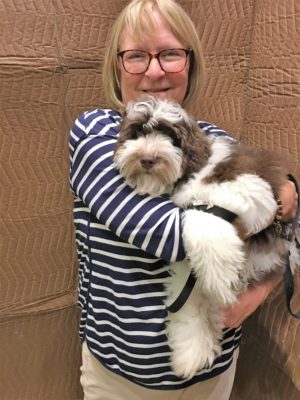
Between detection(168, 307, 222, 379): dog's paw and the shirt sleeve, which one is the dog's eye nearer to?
the shirt sleeve

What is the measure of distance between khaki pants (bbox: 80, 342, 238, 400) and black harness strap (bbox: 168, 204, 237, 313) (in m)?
0.27

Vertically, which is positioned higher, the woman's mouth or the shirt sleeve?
the woman's mouth

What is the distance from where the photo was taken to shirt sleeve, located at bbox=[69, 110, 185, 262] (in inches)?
45.0

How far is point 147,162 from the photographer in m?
1.22

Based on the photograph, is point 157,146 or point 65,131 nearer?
point 157,146

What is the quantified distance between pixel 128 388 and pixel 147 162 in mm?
661

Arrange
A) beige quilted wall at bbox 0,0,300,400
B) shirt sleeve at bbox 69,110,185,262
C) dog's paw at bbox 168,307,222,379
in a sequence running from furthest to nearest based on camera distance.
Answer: beige quilted wall at bbox 0,0,300,400 → dog's paw at bbox 168,307,222,379 → shirt sleeve at bbox 69,110,185,262

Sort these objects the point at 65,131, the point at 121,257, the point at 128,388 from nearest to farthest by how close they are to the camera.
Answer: the point at 121,257
the point at 128,388
the point at 65,131

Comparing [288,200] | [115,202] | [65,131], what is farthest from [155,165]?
[65,131]

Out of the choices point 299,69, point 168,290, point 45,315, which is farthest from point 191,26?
point 45,315

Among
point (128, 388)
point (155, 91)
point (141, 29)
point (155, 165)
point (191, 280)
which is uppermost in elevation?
point (141, 29)

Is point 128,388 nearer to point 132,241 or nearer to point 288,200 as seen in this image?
point 132,241

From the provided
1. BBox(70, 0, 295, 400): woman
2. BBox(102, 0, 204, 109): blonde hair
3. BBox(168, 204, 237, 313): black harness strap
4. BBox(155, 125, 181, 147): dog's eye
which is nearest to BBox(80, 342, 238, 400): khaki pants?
BBox(70, 0, 295, 400): woman

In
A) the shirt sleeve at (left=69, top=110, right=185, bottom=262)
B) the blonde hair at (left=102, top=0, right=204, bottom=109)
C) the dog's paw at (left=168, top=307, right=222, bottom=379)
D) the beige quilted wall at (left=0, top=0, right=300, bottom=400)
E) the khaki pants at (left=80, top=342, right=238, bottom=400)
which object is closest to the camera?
the shirt sleeve at (left=69, top=110, right=185, bottom=262)
